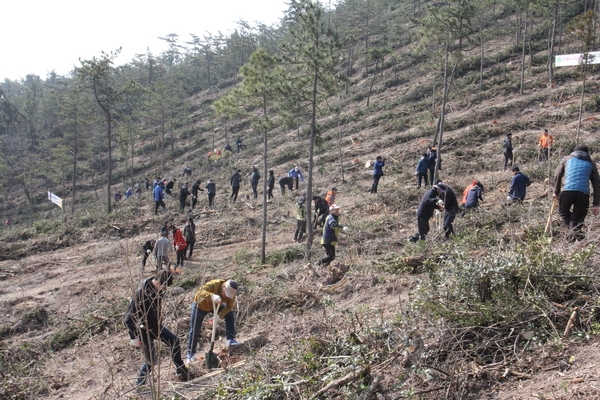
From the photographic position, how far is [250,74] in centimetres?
1261

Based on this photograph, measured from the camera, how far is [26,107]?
205 ft

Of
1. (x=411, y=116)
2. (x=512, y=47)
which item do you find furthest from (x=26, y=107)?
(x=512, y=47)

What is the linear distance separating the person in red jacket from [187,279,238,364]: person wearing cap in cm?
776

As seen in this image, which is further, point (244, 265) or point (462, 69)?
point (462, 69)

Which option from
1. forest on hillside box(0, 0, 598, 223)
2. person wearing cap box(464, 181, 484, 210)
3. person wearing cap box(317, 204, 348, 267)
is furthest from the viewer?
forest on hillside box(0, 0, 598, 223)

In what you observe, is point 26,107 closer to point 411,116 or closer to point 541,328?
point 411,116

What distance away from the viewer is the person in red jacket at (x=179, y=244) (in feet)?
43.4

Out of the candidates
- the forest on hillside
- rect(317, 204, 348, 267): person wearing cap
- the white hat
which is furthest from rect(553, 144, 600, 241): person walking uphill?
the forest on hillside

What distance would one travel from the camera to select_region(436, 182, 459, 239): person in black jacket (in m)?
8.49

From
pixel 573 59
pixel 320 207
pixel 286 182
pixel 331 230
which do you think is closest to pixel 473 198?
pixel 331 230

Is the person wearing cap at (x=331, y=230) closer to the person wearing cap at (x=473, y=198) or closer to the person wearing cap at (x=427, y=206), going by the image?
the person wearing cap at (x=427, y=206)

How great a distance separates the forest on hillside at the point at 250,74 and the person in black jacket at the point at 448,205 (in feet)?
16.0

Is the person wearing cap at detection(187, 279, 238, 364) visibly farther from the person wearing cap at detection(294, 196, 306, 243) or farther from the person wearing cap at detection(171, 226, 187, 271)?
the person wearing cap at detection(171, 226, 187, 271)

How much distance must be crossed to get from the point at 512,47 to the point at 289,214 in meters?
27.1
